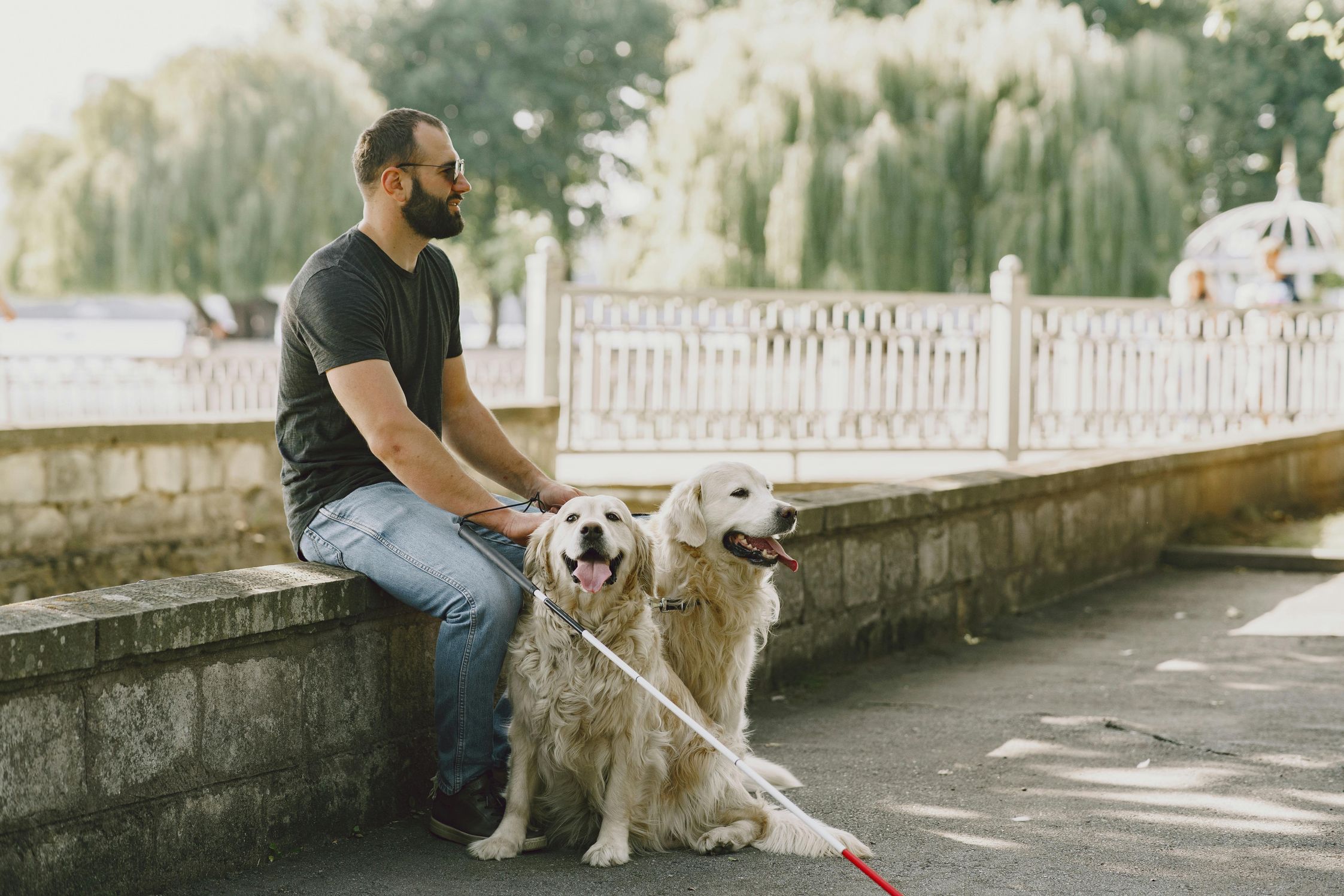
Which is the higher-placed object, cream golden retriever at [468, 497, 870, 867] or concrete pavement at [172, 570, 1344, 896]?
cream golden retriever at [468, 497, 870, 867]

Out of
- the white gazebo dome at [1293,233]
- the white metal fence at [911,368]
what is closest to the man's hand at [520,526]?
the white metal fence at [911,368]

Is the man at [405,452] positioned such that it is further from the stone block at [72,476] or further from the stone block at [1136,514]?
the stone block at [1136,514]

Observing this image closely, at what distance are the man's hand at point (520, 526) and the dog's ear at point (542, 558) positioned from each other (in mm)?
51

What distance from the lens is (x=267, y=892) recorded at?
→ 145 inches

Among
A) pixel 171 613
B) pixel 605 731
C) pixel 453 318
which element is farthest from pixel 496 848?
pixel 453 318

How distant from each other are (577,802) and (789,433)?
408 inches

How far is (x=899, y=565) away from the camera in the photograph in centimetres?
713

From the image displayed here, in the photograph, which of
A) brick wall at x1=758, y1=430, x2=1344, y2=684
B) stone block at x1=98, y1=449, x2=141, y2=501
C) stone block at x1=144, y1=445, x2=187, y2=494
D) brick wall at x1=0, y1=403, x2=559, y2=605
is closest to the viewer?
brick wall at x1=758, y1=430, x2=1344, y2=684

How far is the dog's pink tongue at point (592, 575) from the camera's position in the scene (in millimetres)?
3771

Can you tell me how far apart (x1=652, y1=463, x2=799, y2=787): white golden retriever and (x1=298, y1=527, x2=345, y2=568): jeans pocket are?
3.36ft

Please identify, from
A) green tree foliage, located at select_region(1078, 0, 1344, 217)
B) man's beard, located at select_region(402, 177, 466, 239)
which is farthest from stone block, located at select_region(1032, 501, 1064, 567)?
green tree foliage, located at select_region(1078, 0, 1344, 217)

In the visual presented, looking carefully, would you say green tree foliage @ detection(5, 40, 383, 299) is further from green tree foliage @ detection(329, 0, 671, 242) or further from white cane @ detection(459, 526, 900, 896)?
white cane @ detection(459, 526, 900, 896)

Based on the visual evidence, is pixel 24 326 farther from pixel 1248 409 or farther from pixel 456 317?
pixel 456 317

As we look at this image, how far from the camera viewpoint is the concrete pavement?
3.86m
